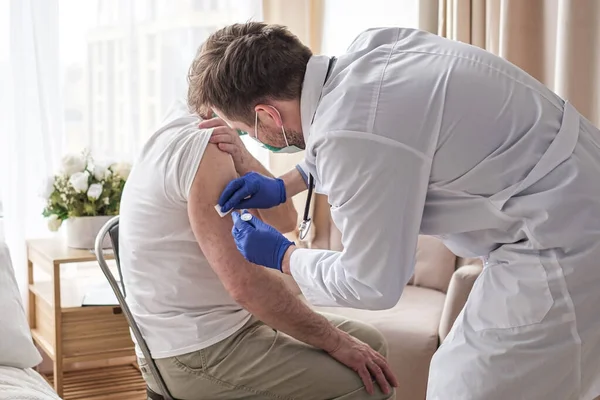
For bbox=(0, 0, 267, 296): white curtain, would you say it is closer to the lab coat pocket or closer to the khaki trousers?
the khaki trousers

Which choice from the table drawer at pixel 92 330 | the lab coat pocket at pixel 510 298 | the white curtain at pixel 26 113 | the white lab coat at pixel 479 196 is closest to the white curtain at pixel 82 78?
the white curtain at pixel 26 113

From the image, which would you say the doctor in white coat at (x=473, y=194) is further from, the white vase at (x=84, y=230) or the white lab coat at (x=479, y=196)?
the white vase at (x=84, y=230)

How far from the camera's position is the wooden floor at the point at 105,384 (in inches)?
117

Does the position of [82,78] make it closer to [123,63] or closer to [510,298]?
[123,63]

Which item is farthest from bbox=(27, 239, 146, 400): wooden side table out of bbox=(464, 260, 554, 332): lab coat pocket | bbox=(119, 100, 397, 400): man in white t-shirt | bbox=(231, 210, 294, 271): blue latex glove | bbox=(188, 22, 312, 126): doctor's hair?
bbox=(464, 260, 554, 332): lab coat pocket

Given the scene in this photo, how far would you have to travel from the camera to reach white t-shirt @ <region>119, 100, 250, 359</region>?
1.73 meters

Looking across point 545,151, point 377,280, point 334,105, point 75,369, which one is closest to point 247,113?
point 334,105

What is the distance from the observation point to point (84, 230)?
9.03 feet

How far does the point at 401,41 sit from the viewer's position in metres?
1.40

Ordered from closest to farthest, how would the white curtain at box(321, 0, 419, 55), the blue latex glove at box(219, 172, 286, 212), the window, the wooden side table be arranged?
the blue latex glove at box(219, 172, 286, 212) < the wooden side table < the window < the white curtain at box(321, 0, 419, 55)

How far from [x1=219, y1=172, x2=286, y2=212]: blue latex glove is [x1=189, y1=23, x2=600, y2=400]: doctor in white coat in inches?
11.9

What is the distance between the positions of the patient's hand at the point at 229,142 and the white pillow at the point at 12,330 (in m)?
0.58

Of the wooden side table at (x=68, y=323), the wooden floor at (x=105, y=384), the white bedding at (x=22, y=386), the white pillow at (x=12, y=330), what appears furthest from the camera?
the wooden floor at (x=105, y=384)

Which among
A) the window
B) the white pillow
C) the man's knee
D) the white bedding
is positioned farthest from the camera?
the window
